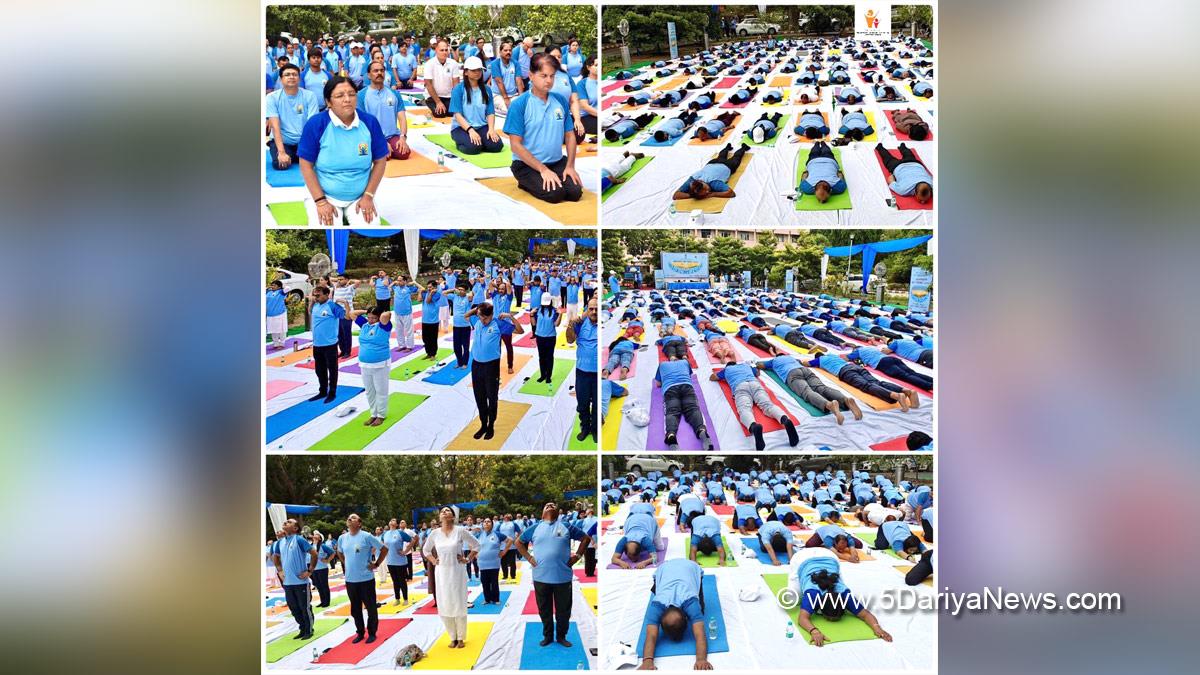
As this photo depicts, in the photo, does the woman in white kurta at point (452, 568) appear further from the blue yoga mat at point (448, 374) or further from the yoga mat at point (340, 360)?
the yoga mat at point (340, 360)

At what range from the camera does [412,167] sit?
3.59m

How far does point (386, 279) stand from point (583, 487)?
1.38 metres

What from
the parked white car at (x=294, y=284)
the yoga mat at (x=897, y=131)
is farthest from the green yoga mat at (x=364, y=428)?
the yoga mat at (x=897, y=131)

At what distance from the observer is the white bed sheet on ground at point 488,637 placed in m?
3.42

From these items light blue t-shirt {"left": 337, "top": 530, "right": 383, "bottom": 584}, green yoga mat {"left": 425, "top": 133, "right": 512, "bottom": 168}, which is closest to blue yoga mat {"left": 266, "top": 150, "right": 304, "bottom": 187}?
green yoga mat {"left": 425, "top": 133, "right": 512, "bottom": 168}

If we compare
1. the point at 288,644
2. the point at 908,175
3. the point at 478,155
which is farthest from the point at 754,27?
the point at 288,644

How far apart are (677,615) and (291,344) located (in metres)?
2.18

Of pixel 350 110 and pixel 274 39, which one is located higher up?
pixel 274 39

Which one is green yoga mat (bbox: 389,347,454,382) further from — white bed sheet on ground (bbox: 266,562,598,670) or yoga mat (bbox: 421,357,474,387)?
white bed sheet on ground (bbox: 266,562,598,670)
